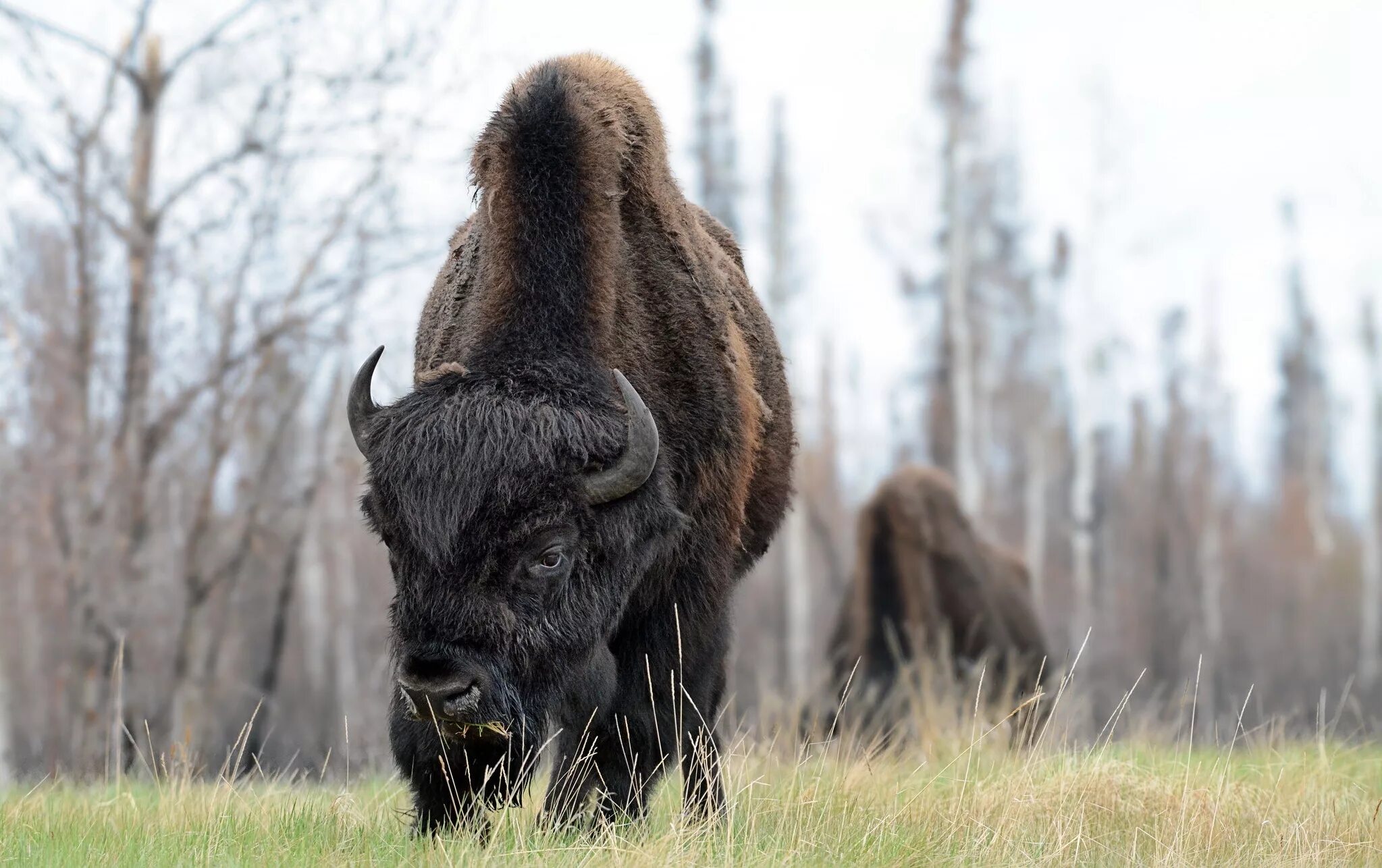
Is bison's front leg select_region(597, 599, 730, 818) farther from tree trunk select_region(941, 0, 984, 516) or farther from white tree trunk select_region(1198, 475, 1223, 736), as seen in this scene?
white tree trunk select_region(1198, 475, 1223, 736)

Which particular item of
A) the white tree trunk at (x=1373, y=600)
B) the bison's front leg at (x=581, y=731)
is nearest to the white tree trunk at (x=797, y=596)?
the white tree trunk at (x=1373, y=600)

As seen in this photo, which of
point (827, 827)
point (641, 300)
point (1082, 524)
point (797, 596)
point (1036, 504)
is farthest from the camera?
point (1036, 504)

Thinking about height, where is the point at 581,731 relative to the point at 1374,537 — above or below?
above

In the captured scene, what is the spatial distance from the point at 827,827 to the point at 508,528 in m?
1.41

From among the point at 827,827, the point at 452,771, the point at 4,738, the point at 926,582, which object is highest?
the point at 452,771

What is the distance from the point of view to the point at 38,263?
16.2m

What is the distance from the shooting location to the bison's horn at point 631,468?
459 centimetres

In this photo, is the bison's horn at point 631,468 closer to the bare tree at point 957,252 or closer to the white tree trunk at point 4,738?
the white tree trunk at point 4,738

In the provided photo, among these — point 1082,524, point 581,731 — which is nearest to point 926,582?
point 581,731

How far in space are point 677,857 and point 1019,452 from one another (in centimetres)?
3781

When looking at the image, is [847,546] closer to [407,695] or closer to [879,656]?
[879,656]

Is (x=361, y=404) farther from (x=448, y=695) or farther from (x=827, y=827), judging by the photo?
(x=827, y=827)

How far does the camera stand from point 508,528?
436cm

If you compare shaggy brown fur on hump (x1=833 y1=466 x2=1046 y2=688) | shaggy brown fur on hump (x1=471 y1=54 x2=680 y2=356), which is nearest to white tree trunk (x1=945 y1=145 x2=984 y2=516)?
shaggy brown fur on hump (x1=833 y1=466 x2=1046 y2=688)
